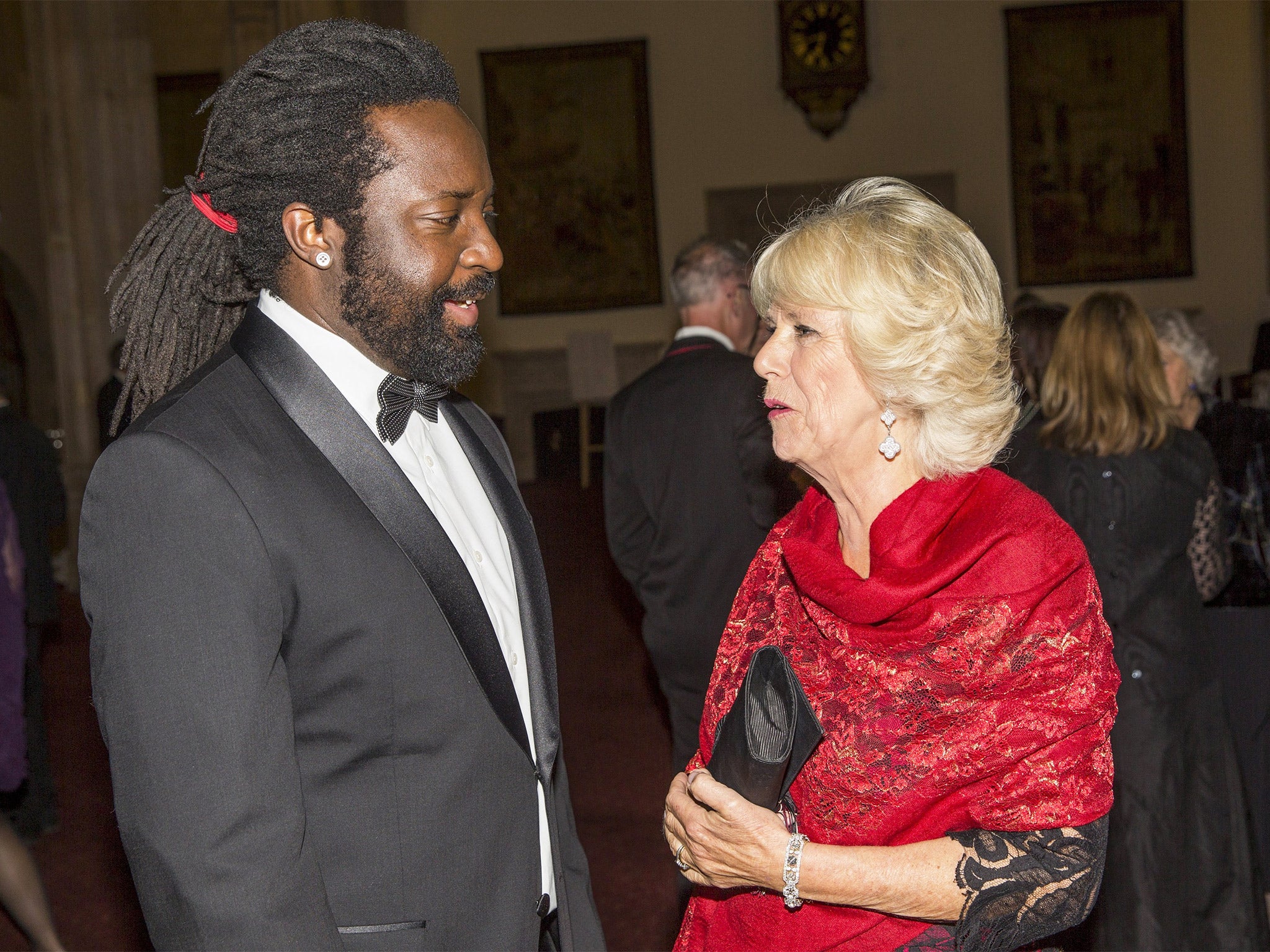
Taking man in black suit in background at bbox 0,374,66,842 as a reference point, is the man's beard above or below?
above

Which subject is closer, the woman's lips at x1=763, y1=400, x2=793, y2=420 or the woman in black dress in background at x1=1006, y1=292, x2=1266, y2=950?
the woman's lips at x1=763, y1=400, x2=793, y2=420

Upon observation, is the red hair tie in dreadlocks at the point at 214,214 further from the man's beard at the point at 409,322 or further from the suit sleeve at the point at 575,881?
the suit sleeve at the point at 575,881

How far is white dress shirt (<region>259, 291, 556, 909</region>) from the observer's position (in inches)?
62.0

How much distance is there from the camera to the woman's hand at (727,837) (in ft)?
5.35

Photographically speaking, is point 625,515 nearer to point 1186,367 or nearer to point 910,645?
point 1186,367

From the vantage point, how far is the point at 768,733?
1604 mm

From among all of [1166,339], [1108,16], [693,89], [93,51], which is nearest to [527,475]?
[693,89]

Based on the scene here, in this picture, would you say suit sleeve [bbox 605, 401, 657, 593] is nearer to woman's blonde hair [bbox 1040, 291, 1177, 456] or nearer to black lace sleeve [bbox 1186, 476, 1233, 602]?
woman's blonde hair [bbox 1040, 291, 1177, 456]

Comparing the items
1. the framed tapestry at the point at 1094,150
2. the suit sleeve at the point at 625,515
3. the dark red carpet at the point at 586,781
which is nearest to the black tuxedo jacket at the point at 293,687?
the suit sleeve at the point at 625,515

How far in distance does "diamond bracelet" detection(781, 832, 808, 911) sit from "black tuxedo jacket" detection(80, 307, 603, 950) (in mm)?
348

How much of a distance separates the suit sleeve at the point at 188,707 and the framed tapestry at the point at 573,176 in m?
11.8

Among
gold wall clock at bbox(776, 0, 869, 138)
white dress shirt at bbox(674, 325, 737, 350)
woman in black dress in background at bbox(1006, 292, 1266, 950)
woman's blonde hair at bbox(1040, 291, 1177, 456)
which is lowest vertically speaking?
woman in black dress in background at bbox(1006, 292, 1266, 950)

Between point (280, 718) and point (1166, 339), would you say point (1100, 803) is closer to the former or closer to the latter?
point (280, 718)

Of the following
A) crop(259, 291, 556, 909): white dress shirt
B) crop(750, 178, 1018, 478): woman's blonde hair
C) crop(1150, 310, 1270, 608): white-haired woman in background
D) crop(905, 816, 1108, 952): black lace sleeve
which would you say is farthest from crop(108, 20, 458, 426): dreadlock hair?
crop(1150, 310, 1270, 608): white-haired woman in background
